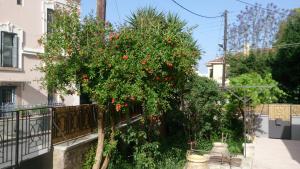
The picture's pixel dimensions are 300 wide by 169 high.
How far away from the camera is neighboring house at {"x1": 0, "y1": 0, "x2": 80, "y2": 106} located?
55.8ft

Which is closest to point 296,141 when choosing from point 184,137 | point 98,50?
point 184,137

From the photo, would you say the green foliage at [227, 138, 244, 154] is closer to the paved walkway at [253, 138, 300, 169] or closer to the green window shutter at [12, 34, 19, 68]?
the paved walkway at [253, 138, 300, 169]

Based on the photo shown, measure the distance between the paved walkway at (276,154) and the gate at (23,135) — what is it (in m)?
7.43

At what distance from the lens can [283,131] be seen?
63.5ft

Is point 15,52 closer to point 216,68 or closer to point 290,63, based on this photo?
point 290,63

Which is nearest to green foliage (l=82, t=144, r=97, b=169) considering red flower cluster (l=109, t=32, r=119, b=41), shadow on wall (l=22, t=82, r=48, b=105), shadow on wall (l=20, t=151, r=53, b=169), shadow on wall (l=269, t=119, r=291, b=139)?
shadow on wall (l=20, t=151, r=53, b=169)

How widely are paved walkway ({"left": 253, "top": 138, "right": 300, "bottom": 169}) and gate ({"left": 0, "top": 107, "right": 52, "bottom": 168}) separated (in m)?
7.43

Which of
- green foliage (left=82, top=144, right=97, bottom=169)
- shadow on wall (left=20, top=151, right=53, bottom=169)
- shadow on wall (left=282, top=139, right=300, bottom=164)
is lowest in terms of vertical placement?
shadow on wall (left=282, top=139, right=300, bottom=164)

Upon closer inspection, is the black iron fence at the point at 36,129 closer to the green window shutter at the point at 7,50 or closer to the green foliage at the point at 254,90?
the green foliage at the point at 254,90

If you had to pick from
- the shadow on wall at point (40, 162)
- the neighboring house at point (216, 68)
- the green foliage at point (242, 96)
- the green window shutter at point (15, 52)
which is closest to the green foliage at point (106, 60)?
the shadow on wall at point (40, 162)

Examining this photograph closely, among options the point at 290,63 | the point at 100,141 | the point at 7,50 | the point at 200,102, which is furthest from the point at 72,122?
the point at 290,63

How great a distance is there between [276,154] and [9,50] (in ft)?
44.1

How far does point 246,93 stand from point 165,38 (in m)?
9.39

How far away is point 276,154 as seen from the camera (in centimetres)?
1434
